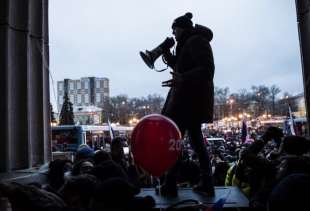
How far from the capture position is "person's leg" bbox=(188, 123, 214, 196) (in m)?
4.68

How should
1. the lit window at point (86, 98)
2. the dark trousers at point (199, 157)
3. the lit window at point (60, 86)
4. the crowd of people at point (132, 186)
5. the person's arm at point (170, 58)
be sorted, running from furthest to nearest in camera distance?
the lit window at point (60, 86) → the lit window at point (86, 98) → the person's arm at point (170, 58) → the dark trousers at point (199, 157) → the crowd of people at point (132, 186)

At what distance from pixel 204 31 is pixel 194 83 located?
67cm

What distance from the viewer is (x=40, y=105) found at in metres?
7.38

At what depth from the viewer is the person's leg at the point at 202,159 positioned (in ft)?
15.4

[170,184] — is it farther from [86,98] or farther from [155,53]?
[86,98]

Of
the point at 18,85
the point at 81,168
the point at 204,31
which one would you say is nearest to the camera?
the point at 204,31

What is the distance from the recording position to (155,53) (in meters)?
4.82

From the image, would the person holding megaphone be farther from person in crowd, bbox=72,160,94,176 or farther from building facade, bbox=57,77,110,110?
building facade, bbox=57,77,110,110

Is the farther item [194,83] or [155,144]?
[194,83]

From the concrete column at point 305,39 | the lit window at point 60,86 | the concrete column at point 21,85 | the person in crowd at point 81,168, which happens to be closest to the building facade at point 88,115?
the lit window at point 60,86

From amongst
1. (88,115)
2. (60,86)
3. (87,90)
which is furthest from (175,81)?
(60,86)

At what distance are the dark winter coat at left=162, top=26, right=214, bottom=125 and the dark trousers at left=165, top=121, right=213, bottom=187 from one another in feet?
0.24

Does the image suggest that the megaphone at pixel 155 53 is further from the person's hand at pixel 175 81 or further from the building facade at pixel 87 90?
the building facade at pixel 87 90

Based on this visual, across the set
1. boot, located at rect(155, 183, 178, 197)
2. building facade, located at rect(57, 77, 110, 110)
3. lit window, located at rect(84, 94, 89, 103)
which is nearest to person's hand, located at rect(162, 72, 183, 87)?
boot, located at rect(155, 183, 178, 197)
